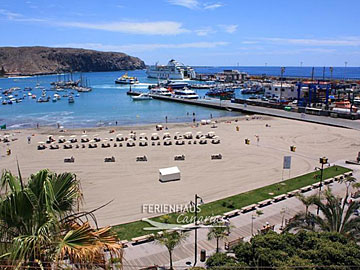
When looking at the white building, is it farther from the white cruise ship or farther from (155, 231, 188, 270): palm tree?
the white cruise ship

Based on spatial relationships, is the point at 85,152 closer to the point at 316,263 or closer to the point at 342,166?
the point at 342,166

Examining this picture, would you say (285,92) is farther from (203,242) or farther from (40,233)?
(40,233)

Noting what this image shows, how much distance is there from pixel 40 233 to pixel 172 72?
493 ft

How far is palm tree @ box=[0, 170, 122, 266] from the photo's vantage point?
413 cm

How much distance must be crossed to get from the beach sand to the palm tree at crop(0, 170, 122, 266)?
12.0 meters

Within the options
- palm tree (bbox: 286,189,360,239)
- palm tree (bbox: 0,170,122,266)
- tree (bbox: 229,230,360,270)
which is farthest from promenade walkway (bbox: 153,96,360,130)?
palm tree (bbox: 0,170,122,266)

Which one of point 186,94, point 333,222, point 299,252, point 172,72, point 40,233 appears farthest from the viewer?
point 172,72

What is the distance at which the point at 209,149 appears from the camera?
104ft

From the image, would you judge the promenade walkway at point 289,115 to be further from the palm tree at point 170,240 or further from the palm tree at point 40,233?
the palm tree at point 40,233

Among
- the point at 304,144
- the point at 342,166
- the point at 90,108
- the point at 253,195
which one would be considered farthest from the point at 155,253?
the point at 90,108

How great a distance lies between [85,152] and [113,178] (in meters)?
9.34

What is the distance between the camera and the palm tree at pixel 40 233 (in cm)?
413

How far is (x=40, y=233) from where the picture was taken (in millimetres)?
4379

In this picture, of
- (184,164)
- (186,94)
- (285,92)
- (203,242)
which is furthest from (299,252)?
(186,94)
